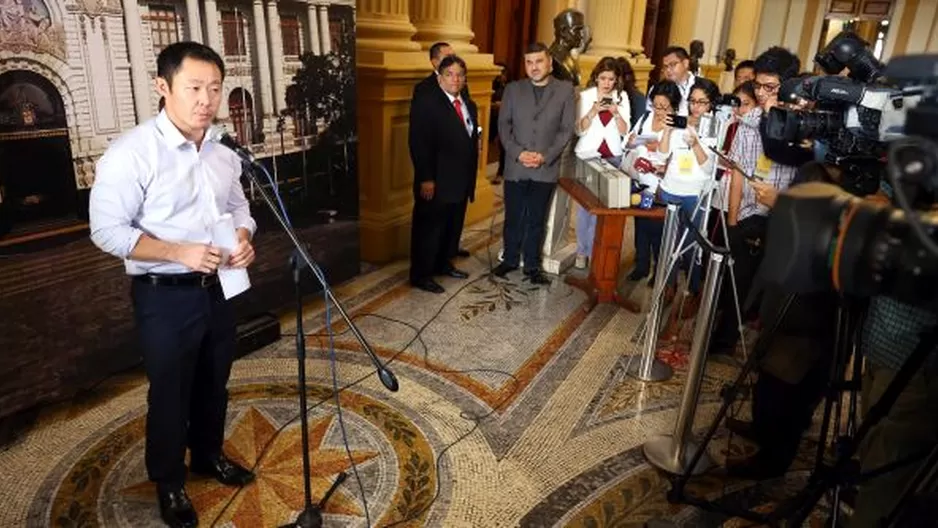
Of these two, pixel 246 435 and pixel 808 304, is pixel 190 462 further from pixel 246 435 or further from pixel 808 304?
pixel 808 304

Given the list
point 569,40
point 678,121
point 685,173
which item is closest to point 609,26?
point 569,40

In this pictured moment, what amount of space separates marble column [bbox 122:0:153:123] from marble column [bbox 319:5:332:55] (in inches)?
39.1

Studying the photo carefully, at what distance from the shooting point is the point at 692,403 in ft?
7.52

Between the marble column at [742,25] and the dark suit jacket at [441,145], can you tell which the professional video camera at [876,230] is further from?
the marble column at [742,25]

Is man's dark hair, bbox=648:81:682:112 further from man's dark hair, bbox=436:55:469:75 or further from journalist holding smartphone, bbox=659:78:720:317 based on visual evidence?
man's dark hair, bbox=436:55:469:75

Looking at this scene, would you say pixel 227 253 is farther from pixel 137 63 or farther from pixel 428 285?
pixel 428 285

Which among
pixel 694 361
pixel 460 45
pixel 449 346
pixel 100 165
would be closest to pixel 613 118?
pixel 460 45

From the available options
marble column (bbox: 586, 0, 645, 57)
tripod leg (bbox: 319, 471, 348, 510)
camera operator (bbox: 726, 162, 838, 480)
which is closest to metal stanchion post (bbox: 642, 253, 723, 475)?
camera operator (bbox: 726, 162, 838, 480)

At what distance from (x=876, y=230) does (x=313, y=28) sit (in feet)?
9.38

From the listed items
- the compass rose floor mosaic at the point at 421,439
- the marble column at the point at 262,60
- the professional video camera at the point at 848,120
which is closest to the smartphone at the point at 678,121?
the professional video camera at the point at 848,120

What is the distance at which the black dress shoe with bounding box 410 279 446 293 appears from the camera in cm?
396

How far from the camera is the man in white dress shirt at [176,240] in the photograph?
63.8 inches

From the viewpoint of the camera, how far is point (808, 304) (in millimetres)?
2031

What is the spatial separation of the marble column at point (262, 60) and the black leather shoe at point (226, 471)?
1.68 metres
